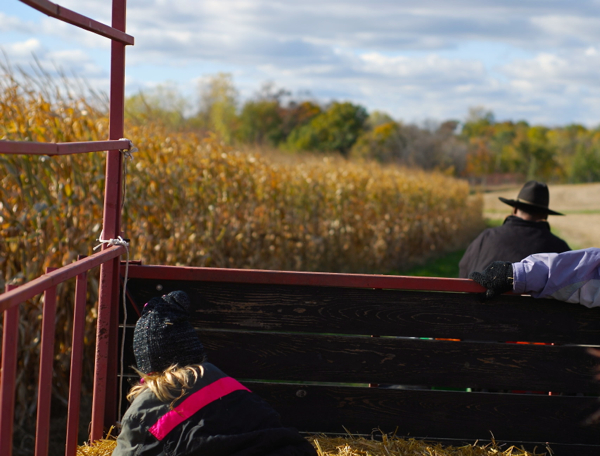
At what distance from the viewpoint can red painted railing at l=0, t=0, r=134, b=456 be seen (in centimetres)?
203

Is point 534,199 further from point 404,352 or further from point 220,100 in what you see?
point 220,100

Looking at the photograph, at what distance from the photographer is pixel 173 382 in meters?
2.27

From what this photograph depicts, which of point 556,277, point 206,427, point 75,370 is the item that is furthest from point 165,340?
point 556,277

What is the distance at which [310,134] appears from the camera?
48.6 m

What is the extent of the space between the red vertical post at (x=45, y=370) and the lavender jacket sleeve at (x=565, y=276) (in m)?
2.16

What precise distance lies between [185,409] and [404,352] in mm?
1345

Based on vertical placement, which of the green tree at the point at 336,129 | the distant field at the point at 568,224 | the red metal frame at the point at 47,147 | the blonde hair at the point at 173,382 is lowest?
the distant field at the point at 568,224

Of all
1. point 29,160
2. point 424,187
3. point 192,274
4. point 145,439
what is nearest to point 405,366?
point 192,274

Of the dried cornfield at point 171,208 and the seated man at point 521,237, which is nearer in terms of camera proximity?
the seated man at point 521,237

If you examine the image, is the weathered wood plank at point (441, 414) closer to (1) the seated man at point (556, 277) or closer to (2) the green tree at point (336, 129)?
(1) the seated man at point (556, 277)

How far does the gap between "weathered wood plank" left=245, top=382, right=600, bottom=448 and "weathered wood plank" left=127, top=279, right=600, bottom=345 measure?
1.05 ft

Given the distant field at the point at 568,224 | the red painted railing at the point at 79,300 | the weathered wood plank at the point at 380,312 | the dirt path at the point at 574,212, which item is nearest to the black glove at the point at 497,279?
the weathered wood plank at the point at 380,312

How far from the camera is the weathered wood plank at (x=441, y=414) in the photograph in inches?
126

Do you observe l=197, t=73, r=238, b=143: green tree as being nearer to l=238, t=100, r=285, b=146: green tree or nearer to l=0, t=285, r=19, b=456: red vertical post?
l=238, t=100, r=285, b=146: green tree
